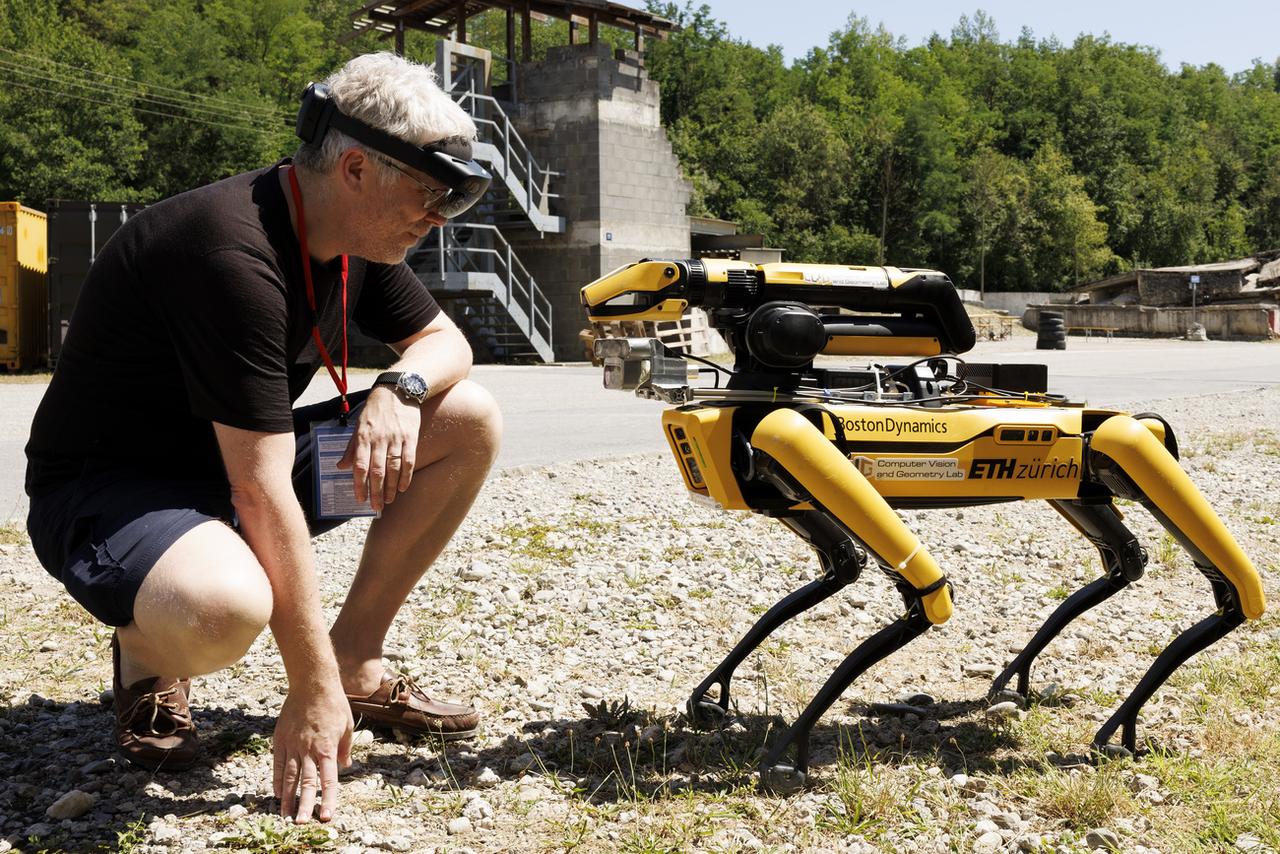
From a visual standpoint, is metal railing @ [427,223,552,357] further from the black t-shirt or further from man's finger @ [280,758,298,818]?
man's finger @ [280,758,298,818]

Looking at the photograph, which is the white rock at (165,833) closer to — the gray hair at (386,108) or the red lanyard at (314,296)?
the red lanyard at (314,296)

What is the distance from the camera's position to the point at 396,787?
8.21ft

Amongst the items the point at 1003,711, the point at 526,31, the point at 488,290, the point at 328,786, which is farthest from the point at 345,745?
the point at 526,31

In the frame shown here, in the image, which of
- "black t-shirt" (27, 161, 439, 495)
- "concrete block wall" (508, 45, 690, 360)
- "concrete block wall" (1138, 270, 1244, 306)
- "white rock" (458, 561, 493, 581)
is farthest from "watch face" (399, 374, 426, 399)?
"concrete block wall" (1138, 270, 1244, 306)

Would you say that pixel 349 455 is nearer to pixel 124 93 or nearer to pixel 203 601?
pixel 203 601

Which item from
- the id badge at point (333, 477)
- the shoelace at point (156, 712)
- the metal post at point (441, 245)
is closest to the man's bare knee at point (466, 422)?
the id badge at point (333, 477)

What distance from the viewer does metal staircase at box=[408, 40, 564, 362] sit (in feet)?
72.6

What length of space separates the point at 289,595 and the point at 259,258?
0.65 m

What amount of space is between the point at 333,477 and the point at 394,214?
0.60 metres

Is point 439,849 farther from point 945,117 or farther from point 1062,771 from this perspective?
point 945,117

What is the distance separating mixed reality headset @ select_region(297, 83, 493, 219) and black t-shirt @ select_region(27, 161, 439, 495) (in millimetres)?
162

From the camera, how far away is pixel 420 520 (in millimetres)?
2732

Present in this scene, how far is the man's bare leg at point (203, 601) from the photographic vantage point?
2102mm

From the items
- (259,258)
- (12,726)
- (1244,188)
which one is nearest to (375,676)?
(12,726)
